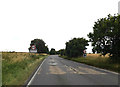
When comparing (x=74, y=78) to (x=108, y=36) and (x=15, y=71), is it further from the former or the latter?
(x=108, y=36)

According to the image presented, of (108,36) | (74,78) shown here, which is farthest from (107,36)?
(74,78)

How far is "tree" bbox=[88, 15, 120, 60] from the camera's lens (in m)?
21.2

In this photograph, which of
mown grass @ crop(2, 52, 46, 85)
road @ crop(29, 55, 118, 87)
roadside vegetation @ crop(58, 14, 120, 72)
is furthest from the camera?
roadside vegetation @ crop(58, 14, 120, 72)

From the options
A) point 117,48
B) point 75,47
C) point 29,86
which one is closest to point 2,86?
point 29,86

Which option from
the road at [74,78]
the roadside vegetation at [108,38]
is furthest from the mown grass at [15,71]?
the roadside vegetation at [108,38]

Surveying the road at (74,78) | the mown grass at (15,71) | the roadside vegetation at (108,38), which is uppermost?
the roadside vegetation at (108,38)

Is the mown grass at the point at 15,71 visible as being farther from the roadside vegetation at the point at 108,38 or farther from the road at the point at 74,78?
the roadside vegetation at the point at 108,38

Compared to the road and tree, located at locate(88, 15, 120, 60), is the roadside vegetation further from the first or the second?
the road

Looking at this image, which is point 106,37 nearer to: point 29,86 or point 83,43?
point 29,86

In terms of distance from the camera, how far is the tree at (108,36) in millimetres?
21234

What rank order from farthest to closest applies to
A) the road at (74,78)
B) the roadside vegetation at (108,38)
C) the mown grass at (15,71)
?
the roadside vegetation at (108,38) → the road at (74,78) → the mown grass at (15,71)

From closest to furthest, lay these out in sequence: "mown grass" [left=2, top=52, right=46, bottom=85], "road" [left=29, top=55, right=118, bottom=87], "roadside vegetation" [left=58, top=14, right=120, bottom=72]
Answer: "mown grass" [left=2, top=52, right=46, bottom=85]
"road" [left=29, top=55, right=118, bottom=87]
"roadside vegetation" [left=58, top=14, right=120, bottom=72]

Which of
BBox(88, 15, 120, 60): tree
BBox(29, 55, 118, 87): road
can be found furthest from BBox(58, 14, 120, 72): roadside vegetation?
BBox(29, 55, 118, 87): road

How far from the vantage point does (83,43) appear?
5059 centimetres
